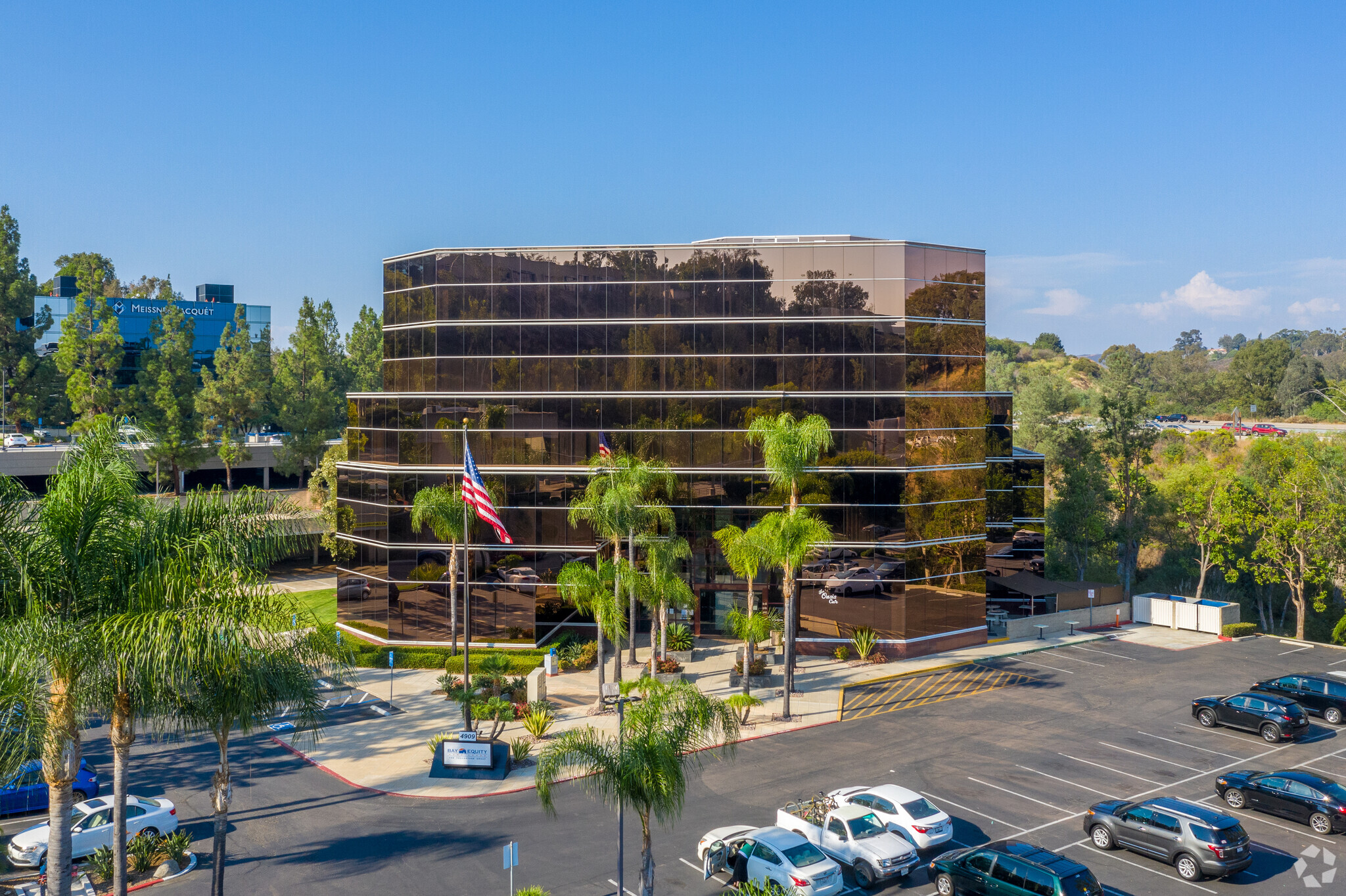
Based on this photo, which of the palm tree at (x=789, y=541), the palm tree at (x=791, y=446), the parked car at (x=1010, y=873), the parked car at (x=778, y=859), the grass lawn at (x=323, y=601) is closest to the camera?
the parked car at (x=1010, y=873)

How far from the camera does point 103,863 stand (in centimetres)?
2241

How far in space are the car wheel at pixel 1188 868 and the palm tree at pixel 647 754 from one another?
39.7 ft

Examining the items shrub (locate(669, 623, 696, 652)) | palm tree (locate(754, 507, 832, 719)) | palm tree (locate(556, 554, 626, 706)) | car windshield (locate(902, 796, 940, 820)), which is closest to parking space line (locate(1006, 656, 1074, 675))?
palm tree (locate(754, 507, 832, 719))

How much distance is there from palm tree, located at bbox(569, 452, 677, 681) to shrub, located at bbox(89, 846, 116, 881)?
16.4m

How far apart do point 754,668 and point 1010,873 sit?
19888 millimetres

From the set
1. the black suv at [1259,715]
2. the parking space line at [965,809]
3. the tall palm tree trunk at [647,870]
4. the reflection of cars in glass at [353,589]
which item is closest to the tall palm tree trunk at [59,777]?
Result: the tall palm tree trunk at [647,870]

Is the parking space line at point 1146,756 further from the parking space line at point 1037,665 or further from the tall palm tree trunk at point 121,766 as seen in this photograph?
the tall palm tree trunk at point 121,766

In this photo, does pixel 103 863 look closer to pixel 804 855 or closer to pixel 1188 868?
pixel 804 855

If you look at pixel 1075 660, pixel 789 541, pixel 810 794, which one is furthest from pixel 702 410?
pixel 810 794

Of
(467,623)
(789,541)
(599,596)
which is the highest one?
(789,541)

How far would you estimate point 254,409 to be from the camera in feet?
249

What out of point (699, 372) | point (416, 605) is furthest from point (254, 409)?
point (699, 372)

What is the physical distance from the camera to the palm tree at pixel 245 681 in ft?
51.8

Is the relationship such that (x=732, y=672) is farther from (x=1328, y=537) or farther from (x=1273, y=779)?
(x=1328, y=537)
